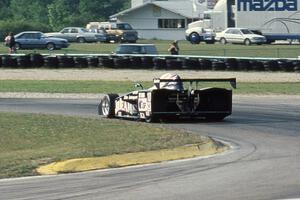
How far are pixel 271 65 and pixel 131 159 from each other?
86.0 ft

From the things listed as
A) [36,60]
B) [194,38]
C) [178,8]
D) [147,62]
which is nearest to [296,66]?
[147,62]

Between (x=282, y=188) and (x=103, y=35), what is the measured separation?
7049 cm

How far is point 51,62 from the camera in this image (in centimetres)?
4025

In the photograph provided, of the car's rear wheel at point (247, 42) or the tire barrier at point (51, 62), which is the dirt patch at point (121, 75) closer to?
the tire barrier at point (51, 62)

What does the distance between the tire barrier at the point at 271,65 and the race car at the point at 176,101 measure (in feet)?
63.1

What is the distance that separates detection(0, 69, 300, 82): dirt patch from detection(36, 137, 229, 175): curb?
A: 20.8m

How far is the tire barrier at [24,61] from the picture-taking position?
132 ft

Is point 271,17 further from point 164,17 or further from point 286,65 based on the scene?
point 286,65

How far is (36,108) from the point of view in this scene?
894 inches

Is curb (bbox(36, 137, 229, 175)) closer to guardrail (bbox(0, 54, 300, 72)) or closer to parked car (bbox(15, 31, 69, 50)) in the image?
guardrail (bbox(0, 54, 300, 72))

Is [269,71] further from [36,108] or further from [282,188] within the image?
[282,188]

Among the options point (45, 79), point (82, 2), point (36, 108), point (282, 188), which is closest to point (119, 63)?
point (45, 79)

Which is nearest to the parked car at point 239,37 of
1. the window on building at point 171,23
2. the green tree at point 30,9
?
the window on building at point 171,23

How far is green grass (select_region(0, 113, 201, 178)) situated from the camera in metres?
12.8
